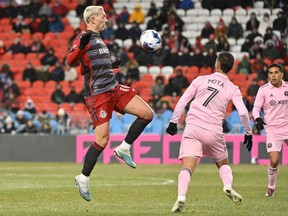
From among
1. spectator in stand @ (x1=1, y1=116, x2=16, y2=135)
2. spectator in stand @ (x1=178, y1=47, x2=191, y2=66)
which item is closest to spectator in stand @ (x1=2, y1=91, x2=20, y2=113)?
spectator in stand @ (x1=1, y1=116, x2=16, y2=135)

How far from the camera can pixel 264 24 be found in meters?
29.7

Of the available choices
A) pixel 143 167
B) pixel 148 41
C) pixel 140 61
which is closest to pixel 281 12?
pixel 140 61

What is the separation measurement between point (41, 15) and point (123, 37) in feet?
12.8

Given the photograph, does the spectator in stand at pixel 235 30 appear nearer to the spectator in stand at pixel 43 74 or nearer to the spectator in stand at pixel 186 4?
the spectator in stand at pixel 186 4

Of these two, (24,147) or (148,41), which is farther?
(24,147)

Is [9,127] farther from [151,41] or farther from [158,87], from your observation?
[151,41]

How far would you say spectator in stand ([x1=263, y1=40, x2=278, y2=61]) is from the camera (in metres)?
28.5

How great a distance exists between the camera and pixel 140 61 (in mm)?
29938

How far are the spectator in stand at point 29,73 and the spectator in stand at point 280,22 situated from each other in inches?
334

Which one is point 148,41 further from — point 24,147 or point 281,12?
point 281,12

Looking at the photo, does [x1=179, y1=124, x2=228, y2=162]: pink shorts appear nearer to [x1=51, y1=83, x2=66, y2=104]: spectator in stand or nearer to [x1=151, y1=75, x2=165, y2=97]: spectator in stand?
[x1=151, y1=75, x2=165, y2=97]: spectator in stand

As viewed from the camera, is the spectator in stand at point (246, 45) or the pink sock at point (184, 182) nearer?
the pink sock at point (184, 182)

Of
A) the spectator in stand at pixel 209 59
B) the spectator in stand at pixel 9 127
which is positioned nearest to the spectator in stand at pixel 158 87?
the spectator in stand at pixel 209 59

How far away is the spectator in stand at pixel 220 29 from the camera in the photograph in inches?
1179
